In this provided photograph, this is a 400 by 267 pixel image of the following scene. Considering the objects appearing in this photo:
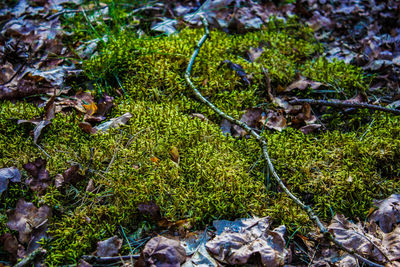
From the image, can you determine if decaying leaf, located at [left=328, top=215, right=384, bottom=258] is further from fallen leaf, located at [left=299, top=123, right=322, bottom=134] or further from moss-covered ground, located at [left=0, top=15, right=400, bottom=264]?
fallen leaf, located at [left=299, top=123, right=322, bottom=134]

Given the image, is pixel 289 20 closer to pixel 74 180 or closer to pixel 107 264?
pixel 74 180

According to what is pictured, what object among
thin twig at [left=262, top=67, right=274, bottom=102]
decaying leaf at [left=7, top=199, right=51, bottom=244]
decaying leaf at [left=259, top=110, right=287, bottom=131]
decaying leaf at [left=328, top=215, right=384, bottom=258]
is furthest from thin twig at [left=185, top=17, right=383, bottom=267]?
decaying leaf at [left=7, top=199, right=51, bottom=244]

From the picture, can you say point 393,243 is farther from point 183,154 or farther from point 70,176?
point 70,176

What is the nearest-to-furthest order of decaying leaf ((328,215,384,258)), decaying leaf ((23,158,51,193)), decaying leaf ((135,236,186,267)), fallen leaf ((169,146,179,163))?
decaying leaf ((135,236,186,267)) < decaying leaf ((328,215,384,258)) < decaying leaf ((23,158,51,193)) < fallen leaf ((169,146,179,163))

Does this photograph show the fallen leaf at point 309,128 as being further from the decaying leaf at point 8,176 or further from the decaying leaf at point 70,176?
the decaying leaf at point 8,176

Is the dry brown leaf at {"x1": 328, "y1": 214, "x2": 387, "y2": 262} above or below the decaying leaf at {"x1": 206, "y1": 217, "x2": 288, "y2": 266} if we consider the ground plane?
below

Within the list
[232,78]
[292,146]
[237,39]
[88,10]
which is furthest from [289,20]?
[88,10]
